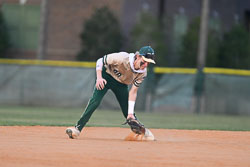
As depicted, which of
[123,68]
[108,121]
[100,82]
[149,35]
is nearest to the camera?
[100,82]

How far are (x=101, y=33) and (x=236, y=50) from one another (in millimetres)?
6980

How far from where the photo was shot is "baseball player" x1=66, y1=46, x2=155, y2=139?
939 cm

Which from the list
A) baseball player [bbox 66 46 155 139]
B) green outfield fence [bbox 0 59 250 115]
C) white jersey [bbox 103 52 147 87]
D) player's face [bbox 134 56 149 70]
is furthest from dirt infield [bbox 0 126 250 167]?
green outfield fence [bbox 0 59 250 115]

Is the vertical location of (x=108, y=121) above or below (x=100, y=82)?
below

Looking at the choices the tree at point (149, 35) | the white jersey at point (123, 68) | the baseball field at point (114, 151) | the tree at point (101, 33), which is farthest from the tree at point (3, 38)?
the white jersey at point (123, 68)

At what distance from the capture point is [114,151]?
817 cm

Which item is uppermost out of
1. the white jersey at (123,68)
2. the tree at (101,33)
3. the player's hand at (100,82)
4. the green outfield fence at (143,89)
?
the white jersey at (123,68)

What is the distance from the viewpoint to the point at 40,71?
861 inches

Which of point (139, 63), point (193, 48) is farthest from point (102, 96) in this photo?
point (193, 48)

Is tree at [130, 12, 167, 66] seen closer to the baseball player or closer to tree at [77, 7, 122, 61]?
tree at [77, 7, 122, 61]

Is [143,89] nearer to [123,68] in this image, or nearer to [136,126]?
[136,126]

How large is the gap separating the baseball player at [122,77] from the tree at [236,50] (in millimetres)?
22429

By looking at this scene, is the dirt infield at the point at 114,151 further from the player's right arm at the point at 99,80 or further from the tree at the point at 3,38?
the tree at the point at 3,38

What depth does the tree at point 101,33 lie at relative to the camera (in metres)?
30.2
